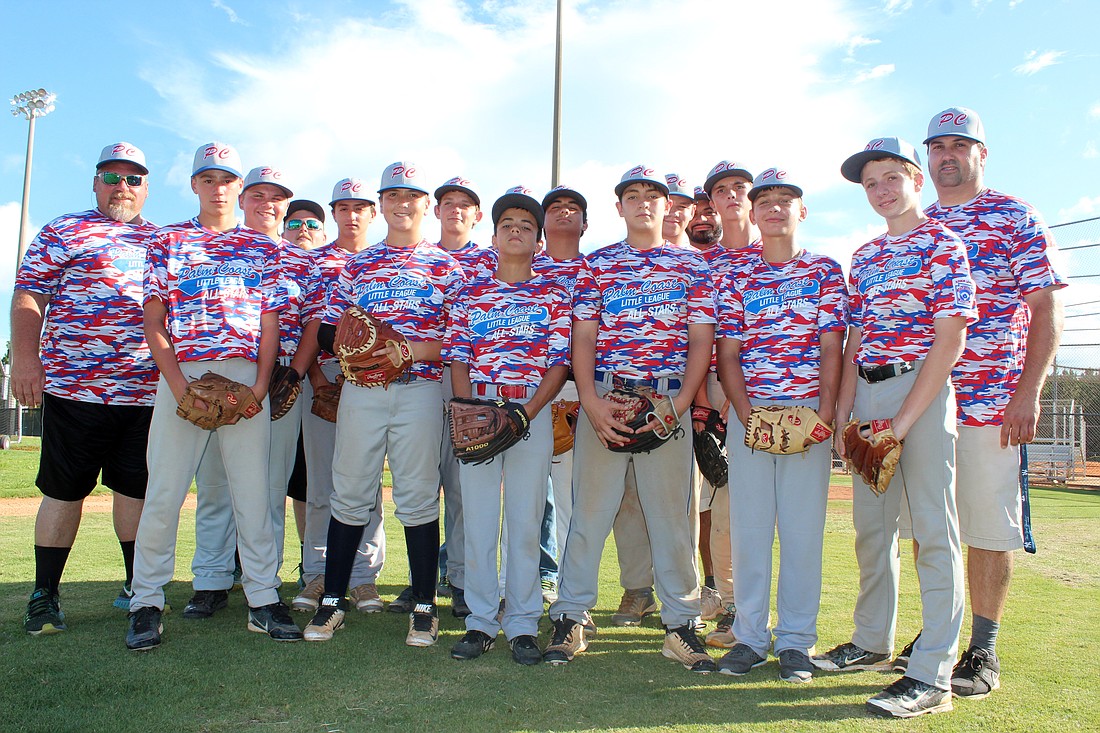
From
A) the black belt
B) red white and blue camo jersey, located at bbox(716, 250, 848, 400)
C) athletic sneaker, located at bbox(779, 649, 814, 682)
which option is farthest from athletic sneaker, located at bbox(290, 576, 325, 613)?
the black belt

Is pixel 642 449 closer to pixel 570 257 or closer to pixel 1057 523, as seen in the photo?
pixel 570 257

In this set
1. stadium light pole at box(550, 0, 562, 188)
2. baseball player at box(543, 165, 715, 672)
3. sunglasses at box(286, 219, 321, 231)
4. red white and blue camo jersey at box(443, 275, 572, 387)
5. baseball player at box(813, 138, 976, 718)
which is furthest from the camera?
stadium light pole at box(550, 0, 562, 188)

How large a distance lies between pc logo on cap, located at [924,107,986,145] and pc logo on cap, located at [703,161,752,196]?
1.21m

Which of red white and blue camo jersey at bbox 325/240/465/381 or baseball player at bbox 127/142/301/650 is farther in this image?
red white and blue camo jersey at bbox 325/240/465/381

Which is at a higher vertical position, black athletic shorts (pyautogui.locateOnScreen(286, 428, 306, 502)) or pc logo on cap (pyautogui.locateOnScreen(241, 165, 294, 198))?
pc logo on cap (pyautogui.locateOnScreen(241, 165, 294, 198))

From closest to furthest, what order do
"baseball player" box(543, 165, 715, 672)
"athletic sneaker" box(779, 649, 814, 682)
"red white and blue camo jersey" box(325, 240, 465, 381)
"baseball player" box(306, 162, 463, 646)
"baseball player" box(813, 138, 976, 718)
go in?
"baseball player" box(813, 138, 976, 718) < "athletic sneaker" box(779, 649, 814, 682) < "baseball player" box(543, 165, 715, 672) < "baseball player" box(306, 162, 463, 646) < "red white and blue camo jersey" box(325, 240, 465, 381)

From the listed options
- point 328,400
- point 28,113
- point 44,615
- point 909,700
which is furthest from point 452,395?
point 28,113

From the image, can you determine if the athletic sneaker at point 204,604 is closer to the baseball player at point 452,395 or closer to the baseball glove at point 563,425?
the baseball player at point 452,395

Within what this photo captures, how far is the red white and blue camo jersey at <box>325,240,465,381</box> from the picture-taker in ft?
14.0

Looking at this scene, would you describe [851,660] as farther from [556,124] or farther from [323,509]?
[556,124]

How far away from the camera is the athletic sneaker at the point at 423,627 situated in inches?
153

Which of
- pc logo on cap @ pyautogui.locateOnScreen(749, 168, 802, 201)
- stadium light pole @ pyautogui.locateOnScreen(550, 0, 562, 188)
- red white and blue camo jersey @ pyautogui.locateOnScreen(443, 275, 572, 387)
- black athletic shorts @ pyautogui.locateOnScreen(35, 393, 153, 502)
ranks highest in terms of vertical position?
stadium light pole @ pyautogui.locateOnScreen(550, 0, 562, 188)

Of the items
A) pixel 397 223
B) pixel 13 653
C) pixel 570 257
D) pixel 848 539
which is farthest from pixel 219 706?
pixel 848 539

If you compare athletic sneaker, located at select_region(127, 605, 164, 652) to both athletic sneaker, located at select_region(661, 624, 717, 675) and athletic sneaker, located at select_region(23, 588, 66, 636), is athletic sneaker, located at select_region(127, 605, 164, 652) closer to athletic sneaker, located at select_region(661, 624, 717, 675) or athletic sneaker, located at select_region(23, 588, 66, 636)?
athletic sneaker, located at select_region(23, 588, 66, 636)
